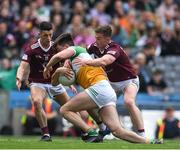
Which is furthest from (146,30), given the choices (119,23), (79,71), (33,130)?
(79,71)

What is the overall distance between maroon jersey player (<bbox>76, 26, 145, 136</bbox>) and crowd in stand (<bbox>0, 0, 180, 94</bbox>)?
6.28 meters

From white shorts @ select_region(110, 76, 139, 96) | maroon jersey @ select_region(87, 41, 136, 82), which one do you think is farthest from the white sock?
maroon jersey @ select_region(87, 41, 136, 82)

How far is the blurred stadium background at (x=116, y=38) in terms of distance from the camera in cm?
2458

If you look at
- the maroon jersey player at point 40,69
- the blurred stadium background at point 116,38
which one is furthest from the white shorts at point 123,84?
the blurred stadium background at point 116,38

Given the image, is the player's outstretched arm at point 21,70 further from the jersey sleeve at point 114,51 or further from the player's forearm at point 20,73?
the jersey sleeve at point 114,51

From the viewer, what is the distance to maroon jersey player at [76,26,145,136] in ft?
53.5

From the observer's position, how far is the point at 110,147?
50.1 feet

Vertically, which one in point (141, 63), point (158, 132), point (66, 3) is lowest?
point (158, 132)

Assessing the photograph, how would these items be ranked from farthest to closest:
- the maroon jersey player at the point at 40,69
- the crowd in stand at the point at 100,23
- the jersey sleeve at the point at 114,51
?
the crowd in stand at the point at 100,23 → the maroon jersey player at the point at 40,69 → the jersey sleeve at the point at 114,51

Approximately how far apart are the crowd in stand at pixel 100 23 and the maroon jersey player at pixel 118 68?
6.28 m

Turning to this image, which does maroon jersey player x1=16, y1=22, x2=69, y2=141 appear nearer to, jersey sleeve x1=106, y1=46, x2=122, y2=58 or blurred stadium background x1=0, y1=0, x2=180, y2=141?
jersey sleeve x1=106, y1=46, x2=122, y2=58

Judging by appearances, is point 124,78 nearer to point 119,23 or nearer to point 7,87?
point 7,87

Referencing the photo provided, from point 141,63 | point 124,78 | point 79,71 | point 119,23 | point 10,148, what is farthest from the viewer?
point 119,23

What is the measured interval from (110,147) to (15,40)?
11.6 meters
